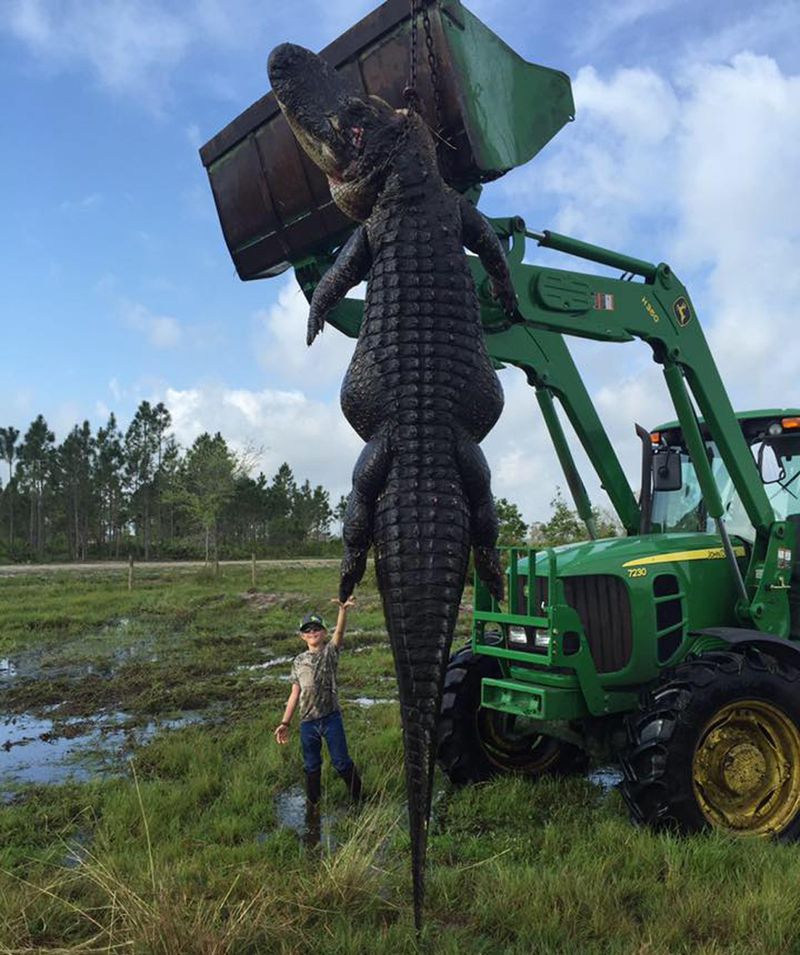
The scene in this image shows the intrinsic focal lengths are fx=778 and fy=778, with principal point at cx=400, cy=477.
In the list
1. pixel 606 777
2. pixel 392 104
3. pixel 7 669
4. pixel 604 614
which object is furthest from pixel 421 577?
pixel 7 669

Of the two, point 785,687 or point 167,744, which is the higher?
point 785,687

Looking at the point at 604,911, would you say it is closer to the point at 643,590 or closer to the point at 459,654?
the point at 643,590

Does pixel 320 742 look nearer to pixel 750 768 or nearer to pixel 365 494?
pixel 750 768

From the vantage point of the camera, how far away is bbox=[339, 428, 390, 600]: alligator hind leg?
1.86m

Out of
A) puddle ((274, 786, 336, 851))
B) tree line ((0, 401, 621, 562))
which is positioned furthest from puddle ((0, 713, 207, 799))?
tree line ((0, 401, 621, 562))

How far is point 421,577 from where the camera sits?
1.75 meters

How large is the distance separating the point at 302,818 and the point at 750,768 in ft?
9.40

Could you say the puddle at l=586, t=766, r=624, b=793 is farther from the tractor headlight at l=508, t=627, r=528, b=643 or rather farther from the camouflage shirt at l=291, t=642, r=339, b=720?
the camouflage shirt at l=291, t=642, r=339, b=720

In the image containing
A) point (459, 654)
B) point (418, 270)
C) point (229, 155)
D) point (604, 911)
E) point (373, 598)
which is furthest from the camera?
point (373, 598)

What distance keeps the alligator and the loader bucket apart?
30.7 inches

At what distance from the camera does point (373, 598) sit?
64.4 ft

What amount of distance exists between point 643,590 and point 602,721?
1.03 meters

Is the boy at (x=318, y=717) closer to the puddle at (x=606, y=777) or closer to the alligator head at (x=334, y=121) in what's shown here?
the puddle at (x=606, y=777)

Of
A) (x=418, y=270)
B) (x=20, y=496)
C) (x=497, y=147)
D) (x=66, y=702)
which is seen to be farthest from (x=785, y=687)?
(x=20, y=496)
